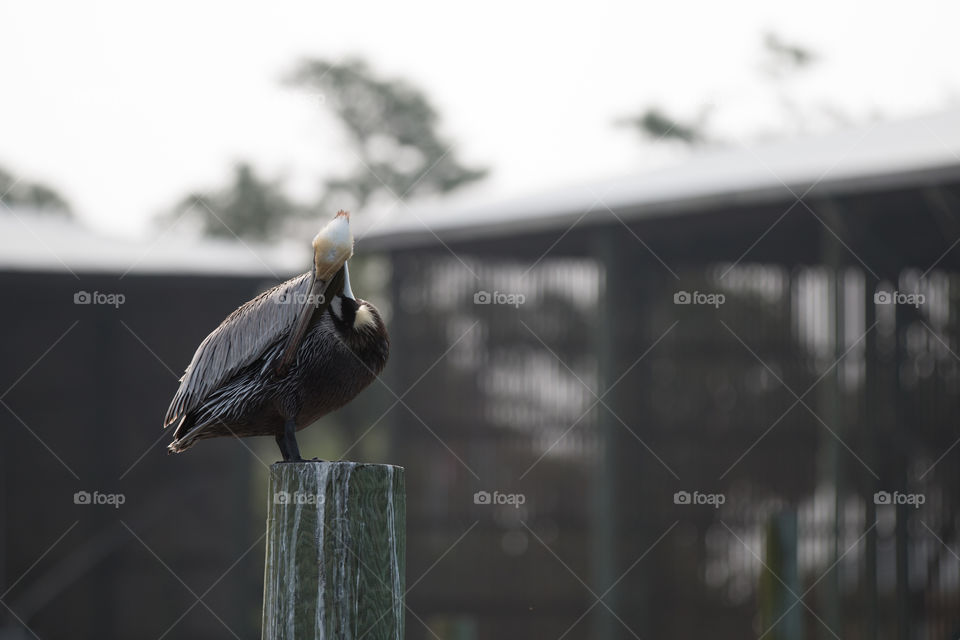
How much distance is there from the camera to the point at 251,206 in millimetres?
31453

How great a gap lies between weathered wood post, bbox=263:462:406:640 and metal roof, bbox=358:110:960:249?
6.43 m

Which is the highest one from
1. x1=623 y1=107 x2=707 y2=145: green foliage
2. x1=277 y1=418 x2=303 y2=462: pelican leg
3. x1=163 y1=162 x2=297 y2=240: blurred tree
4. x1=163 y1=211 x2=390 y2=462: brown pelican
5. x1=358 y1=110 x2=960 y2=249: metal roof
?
x1=623 y1=107 x2=707 y2=145: green foliage

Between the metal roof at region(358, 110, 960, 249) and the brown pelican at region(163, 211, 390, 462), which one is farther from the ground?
the metal roof at region(358, 110, 960, 249)

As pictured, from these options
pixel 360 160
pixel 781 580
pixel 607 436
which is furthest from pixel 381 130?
pixel 781 580

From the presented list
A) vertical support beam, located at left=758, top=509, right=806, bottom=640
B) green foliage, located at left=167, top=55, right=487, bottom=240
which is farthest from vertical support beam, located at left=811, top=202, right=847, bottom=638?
green foliage, located at left=167, top=55, right=487, bottom=240

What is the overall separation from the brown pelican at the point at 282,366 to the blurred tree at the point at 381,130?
2544 centimetres

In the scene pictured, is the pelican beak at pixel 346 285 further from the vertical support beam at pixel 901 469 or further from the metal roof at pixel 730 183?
the vertical support beam at pixel 901 469

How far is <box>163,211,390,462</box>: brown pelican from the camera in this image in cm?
493

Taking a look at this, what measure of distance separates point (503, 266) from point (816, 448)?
3832 millimetres

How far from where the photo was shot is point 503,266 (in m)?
14.6

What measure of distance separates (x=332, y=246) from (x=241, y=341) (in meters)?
0.91

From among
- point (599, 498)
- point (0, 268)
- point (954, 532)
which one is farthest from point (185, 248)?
point (954, 532)

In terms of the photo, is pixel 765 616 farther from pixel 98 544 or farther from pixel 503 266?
pixel 98 544

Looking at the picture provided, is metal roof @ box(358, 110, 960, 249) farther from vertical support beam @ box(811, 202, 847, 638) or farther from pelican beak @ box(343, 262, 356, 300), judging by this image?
pelican beak @ box(343, 262, 356, 300)
